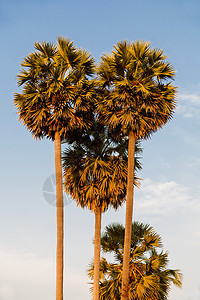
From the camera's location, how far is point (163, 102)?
Answer: 27.3 meters

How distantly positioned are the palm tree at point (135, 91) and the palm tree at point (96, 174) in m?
2.06

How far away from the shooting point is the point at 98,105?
2769cm

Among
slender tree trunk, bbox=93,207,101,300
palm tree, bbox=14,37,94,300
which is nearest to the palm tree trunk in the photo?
palm tree, bbox=14,37,94,300

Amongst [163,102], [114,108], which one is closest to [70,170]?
[114,108]

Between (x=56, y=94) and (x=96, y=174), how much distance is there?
5168 mm

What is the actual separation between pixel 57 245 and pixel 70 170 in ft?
19.7

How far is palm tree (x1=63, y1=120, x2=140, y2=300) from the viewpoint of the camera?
93.1ft

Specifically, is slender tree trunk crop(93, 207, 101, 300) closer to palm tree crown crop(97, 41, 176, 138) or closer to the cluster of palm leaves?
the cluster of palm leaves

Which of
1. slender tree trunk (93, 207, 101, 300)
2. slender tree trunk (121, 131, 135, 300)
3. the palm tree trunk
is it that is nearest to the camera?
the palm tree trunk

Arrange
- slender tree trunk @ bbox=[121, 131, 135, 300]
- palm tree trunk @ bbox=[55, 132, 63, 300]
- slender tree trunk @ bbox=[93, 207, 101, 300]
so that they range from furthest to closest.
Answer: slender tree trunk @ bbox=[93, 207, 101, 300], slender tree trunk @ bbox=[121, 131, 135, 300], palm tree trunk @ bbox=[55, 132, 63, 300]

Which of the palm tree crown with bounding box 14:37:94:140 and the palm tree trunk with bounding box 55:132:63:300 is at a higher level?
the palm tree crown with bounding box 14:37:94:140

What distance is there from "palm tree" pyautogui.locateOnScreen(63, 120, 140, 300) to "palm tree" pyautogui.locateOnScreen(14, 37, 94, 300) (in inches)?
90.2

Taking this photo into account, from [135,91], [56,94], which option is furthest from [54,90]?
[135,91]

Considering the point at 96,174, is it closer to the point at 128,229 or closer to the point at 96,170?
the point at 96,170
